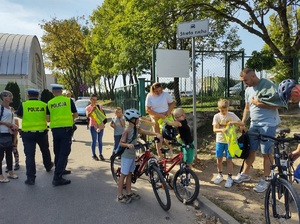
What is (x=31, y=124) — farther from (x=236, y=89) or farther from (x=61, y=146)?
(x=236, y=89)

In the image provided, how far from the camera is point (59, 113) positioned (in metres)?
5.28

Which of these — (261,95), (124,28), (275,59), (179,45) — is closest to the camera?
(261,95)

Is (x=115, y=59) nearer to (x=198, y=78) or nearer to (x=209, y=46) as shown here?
(x=209, y=46)

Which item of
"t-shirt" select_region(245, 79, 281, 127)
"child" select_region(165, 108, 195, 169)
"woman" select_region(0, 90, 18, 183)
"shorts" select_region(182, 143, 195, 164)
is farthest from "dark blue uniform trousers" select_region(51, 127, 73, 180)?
"t-shirt" select_region(245, 79, 281, 127)

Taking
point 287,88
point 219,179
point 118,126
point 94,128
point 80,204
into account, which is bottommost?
point 80,204

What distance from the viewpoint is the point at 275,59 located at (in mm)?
10555

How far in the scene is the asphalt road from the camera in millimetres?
3834

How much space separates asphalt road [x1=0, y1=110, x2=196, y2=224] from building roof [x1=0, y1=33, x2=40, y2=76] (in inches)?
1122

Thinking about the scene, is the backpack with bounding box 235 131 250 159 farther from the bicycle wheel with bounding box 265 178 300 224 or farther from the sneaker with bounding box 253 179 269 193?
the bicycle wheel with bounding box 265 178 300 224

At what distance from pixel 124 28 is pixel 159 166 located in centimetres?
996

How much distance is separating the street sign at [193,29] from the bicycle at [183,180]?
2.47 m

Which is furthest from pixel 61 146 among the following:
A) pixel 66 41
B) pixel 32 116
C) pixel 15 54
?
pixel 66 41

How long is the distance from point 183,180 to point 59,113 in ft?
9.00

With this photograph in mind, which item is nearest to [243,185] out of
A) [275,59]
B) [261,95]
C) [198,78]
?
[261,95]
